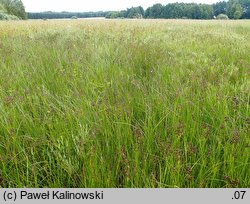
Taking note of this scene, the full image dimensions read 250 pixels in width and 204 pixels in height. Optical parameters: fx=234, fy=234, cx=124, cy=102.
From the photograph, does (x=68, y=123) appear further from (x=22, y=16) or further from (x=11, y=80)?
(x=22, y=16)

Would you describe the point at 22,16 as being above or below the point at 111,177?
above

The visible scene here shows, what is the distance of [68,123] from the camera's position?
5.52ft

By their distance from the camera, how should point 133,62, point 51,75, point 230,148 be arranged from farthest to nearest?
point 133,62
point 51,75
point 230,148
